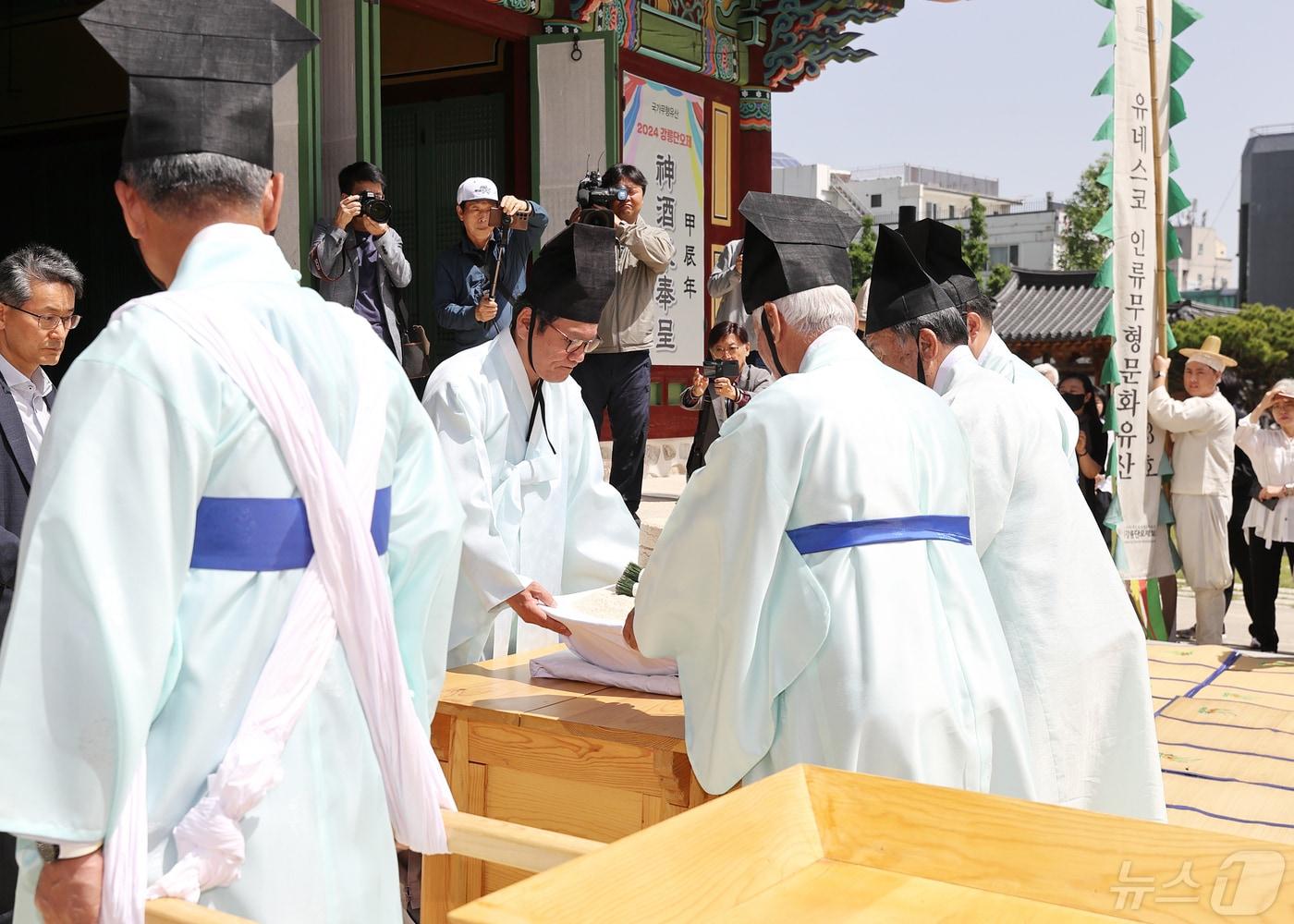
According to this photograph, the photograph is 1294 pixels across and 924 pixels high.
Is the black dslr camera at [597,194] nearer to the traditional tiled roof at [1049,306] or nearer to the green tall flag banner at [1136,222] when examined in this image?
the green tall flag banner at [1136,222]

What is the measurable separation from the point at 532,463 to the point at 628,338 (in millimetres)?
3407

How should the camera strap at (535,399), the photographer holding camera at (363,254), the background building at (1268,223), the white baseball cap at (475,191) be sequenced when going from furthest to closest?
the background building at (1268,223)
the white baseball cap at (475,191)
the photographer holding camera at (363,254)
the camera strap at (535,399)

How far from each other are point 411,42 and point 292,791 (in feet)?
29.7

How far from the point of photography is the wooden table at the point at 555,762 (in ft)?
9.25

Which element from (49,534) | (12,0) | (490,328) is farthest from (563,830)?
(12,0)

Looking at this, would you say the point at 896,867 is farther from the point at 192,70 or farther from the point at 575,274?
the point at 575,274

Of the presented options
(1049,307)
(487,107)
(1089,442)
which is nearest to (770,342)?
(1089,442)

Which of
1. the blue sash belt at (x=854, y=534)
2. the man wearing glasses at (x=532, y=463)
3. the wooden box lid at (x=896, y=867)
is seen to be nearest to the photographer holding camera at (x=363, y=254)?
the man wearing glasses at (x=532, y=463)

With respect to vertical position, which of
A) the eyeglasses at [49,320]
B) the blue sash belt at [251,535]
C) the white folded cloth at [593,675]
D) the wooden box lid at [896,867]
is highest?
the eyeglasses at [49,320]

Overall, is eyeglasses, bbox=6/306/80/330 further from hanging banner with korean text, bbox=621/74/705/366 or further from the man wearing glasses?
hanging banner with korean text, bbox=621/74/705/366

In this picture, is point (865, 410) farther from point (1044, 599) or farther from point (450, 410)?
point (450, 410)

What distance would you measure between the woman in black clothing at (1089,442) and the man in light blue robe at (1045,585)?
4970 millimetres

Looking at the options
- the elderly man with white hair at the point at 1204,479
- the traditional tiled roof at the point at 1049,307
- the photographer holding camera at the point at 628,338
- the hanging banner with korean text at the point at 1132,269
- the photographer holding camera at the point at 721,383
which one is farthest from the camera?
the traditional tiled roof at the point at 1049,307

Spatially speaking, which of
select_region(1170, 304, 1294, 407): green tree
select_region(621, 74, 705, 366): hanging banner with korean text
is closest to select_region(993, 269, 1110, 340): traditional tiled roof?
select_region(1170, 304, 1294, 407): green tree
